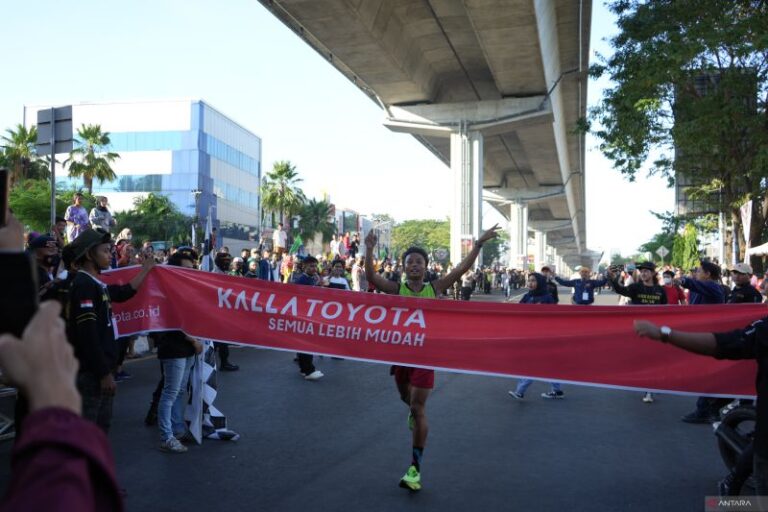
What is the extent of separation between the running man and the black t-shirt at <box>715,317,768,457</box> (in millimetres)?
2701

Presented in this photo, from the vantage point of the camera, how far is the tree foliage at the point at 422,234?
455 ft

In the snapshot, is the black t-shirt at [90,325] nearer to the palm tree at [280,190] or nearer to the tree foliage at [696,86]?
the tree foliage at [696,86]

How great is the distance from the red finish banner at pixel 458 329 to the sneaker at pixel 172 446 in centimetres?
107

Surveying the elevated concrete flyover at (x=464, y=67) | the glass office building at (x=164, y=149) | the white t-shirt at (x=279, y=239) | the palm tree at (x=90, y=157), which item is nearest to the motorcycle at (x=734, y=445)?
the white t-shirt at (x=279, y=239)

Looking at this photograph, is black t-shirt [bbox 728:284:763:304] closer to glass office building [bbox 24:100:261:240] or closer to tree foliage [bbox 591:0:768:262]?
tree foliage [bbox 591:0:768:262]

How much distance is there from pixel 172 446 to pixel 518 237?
66.4 metres

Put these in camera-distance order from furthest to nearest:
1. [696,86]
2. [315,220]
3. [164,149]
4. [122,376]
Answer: [315,220] < [164,149] < [696,86] < [122,376]

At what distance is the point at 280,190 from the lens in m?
71.5

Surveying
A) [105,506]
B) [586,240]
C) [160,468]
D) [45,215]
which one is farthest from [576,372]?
[586,240]

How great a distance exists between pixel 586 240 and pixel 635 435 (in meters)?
147

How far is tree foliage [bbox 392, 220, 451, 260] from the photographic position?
139 meters

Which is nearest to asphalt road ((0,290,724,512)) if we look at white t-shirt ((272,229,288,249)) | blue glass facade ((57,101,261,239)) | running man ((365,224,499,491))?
running man ((365,224,499,491))

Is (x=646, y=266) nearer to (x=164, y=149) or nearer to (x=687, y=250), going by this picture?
(x=687, y=250)

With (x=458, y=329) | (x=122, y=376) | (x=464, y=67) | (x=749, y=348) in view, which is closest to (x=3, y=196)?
(x=749, y=348)
